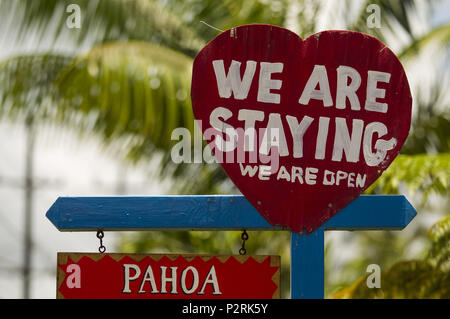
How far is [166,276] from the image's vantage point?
343cm

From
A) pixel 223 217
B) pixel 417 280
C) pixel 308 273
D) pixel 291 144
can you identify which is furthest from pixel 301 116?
pixel 417 280

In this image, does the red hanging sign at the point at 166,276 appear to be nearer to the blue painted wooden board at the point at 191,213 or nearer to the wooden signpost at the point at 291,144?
the wooden signpost at the point at 291,144

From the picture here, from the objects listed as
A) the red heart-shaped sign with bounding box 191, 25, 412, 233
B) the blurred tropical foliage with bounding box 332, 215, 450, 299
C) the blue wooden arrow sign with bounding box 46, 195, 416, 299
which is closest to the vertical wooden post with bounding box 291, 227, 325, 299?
the blue wooden arrow sign with bounding box 46, 195, 416, 299

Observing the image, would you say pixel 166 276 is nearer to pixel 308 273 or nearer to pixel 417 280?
pixel 308 273

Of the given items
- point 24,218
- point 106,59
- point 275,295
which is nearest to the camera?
point 275,295

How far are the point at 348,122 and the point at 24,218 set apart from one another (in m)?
10.2

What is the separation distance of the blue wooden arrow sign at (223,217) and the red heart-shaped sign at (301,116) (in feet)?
0.18

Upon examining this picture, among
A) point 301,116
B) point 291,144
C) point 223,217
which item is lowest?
point 223,217

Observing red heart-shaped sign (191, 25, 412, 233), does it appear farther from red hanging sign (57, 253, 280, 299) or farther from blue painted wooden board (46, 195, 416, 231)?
red hanging sign (57, 253, 280, 299)

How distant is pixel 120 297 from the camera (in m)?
3.45

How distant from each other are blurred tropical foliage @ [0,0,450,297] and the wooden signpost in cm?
263

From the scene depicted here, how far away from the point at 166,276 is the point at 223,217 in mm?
342

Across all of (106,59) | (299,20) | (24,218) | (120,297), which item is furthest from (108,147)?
(24,218)
